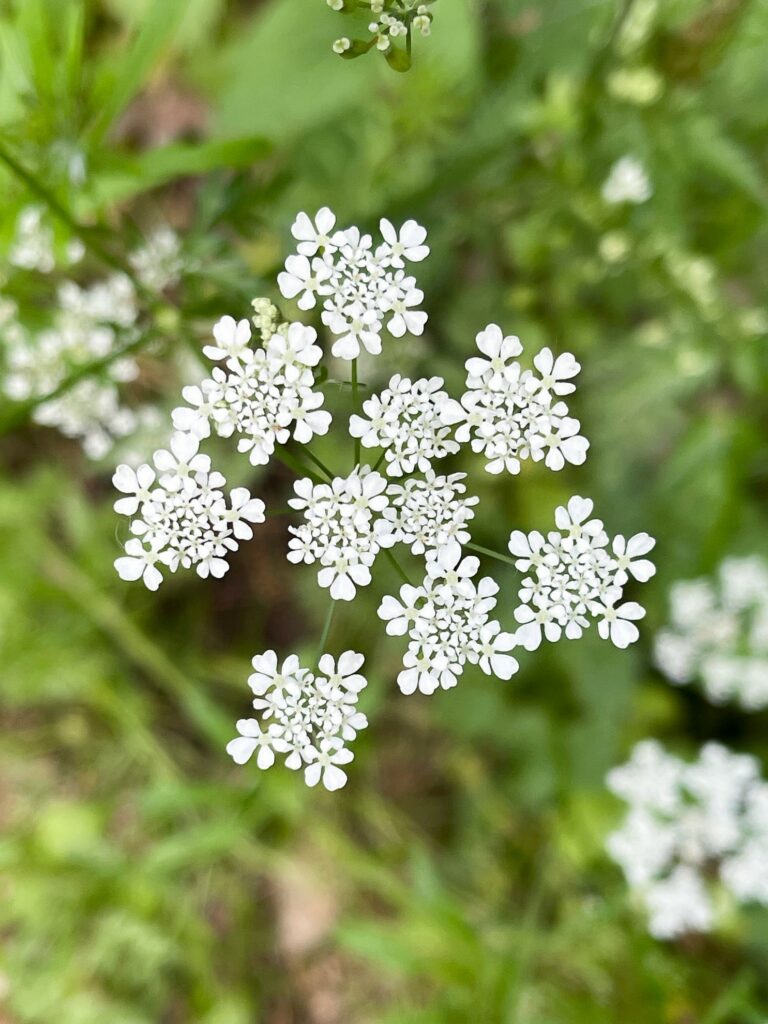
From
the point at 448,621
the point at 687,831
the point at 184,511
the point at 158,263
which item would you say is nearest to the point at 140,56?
the point at 158,263

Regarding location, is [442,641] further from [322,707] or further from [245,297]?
[245,297]

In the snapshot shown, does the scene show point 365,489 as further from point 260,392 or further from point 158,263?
point 158,263

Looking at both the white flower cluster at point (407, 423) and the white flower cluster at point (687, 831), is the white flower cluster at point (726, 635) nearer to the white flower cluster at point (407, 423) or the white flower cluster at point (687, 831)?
the white flower cluster at point (687, 831)

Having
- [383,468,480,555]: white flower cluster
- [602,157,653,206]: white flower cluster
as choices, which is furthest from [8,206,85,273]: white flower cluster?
[602,157,653,206]: white flower cluster

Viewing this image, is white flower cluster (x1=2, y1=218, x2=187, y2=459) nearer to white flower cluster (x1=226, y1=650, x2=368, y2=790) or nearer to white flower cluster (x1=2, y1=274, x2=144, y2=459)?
white flower cluster (x1=2, y1=274, x2=144, y2=459)

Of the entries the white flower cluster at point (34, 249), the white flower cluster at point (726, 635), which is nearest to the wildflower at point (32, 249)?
the white flower cluster at point (34, 249)

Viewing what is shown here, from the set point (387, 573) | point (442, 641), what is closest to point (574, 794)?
point (387, 573)
